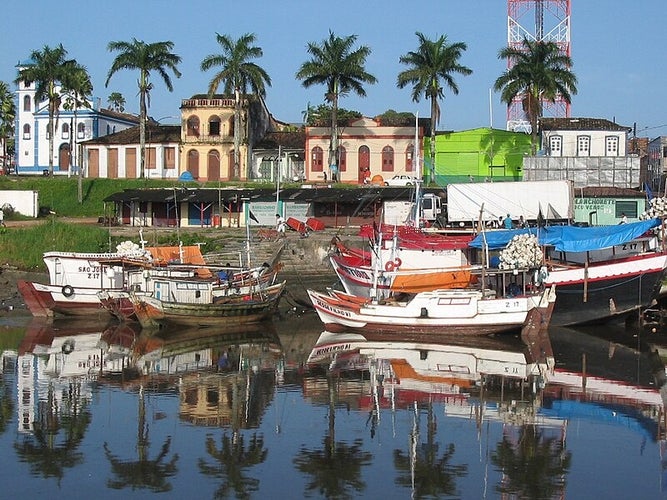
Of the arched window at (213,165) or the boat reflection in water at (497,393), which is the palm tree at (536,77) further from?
the boat reflection in water at (497,393)

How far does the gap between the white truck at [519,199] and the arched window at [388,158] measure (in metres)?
21.0

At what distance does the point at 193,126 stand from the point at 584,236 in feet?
138

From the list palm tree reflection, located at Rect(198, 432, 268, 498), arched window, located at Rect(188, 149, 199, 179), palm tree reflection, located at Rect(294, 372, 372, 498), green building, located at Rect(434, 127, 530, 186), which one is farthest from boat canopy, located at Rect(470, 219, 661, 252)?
arched window, located at Rect(188, 149, 199, 179)

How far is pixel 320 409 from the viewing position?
2566 centimetres

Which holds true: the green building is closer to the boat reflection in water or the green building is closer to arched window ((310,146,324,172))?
arched window ((310,146,324,172))

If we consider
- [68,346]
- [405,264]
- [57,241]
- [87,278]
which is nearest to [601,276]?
[405,264]

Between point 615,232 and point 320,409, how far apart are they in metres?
20.0

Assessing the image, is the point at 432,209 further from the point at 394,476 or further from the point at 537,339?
the point at 394,476

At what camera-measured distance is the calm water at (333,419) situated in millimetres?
19047

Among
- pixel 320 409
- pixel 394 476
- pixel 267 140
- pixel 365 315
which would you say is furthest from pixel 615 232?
pixel 267 140

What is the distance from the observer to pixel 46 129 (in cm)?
9662

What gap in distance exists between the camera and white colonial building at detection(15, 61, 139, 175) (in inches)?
3720

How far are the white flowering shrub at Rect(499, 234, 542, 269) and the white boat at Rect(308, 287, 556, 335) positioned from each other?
51.9 inches

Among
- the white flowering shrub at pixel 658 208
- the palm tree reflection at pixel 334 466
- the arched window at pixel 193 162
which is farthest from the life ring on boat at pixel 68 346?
the arched window at pixel 193 162
